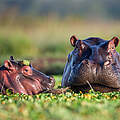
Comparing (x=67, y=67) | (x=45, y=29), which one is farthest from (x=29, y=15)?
(x=67, y=67)

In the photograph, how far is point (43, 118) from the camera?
2668 mm

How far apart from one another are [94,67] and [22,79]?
1096mm

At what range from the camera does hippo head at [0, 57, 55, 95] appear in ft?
14.9

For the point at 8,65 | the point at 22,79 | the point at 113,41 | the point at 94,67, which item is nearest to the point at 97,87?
the point at 94,67

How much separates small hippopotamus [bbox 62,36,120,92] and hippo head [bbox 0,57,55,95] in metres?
0.44

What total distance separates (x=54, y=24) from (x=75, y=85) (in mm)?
23605

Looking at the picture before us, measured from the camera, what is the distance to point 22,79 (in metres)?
4.65

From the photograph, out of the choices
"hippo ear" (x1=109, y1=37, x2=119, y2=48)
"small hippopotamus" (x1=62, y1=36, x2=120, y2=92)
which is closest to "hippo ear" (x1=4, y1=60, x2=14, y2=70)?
"small hippopotamus" (x1=62, y1=36, x2=120, y2=92)

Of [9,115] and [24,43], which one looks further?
[24,43]

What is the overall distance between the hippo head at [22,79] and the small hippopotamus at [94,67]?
17.5 inches

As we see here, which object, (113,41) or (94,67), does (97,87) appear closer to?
(94,67)

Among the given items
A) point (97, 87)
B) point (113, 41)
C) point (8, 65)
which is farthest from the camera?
point (113, 41)

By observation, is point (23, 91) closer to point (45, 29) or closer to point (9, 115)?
point (9, 115)

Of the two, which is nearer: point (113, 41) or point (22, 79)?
point (22, 79)
